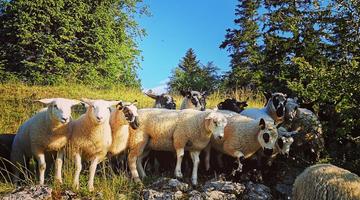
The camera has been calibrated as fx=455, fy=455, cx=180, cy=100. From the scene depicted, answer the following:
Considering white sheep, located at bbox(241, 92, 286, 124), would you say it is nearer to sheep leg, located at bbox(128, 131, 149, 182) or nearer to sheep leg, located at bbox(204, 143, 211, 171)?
sheep leg, located at bbox(204, 143, 211, 171)

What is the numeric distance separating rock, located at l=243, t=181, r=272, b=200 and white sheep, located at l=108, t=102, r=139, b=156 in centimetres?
244

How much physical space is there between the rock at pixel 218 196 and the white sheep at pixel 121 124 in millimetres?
1933

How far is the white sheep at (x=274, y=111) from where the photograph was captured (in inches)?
410

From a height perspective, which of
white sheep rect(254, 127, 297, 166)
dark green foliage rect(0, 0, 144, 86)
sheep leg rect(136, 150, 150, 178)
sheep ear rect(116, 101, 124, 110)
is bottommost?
sheep leg rect(136, 150, 150, 178)

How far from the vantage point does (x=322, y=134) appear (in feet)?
31.4

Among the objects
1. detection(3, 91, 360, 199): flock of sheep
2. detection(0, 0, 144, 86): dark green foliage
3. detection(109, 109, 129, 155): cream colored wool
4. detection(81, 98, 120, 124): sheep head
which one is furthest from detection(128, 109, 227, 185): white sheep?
detection(0, 0, 144, 86): dark green foliage

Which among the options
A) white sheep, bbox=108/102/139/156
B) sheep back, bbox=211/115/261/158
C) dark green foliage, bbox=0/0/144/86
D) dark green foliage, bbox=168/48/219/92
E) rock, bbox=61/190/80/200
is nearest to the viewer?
rock, bbox=61/190/80/200

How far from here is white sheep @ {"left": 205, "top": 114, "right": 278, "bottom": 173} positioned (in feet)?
28.5

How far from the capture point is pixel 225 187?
8.35 meters

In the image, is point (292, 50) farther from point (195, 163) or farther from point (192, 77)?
point (192, 77)

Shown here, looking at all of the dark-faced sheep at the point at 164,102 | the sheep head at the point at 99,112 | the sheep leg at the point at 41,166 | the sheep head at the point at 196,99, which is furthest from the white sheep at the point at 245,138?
the sheep leg at the point at 41,166

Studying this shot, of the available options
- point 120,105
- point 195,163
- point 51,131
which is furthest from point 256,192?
point 51,131

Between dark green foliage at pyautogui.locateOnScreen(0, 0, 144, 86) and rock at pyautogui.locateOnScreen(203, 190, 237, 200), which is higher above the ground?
dark green foliage at pyautogui.locateOnScreen(0, 0, 144, 86)

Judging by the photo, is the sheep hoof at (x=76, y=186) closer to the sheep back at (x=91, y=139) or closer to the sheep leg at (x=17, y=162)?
the sheep back at (x=91, y=139)
